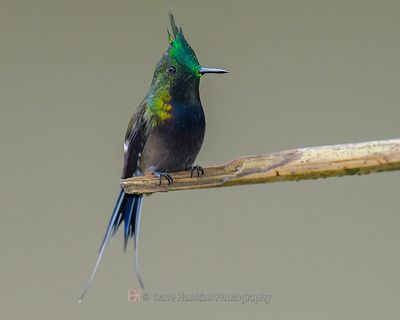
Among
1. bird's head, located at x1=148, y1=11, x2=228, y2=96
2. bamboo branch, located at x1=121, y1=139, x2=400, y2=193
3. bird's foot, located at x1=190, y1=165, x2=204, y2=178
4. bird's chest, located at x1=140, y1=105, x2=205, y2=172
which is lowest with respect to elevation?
bamboo branch, located at x1=121, y1=139, x2=400, y2=193

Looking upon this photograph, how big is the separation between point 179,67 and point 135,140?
0.26 metres

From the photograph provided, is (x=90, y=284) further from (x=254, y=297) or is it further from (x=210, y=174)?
(x=210, y=174)

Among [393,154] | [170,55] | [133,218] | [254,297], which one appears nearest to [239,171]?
[393,154]

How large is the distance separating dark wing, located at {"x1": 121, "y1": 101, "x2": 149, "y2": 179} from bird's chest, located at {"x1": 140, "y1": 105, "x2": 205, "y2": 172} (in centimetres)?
3

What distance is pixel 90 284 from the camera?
252cm

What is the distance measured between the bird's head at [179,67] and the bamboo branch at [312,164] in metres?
0.44

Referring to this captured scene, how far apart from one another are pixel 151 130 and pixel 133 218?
1.13 feet

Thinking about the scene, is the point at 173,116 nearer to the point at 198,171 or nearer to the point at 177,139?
the point at 177,139

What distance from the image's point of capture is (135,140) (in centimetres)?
193

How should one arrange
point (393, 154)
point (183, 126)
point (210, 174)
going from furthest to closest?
point (183, 126), point (210, 174), point (393, 154)

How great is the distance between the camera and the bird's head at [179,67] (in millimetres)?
1807

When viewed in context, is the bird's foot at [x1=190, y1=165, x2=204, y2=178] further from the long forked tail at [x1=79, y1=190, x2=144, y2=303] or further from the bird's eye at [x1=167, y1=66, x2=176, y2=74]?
the long forked tail at [x1=79, y1=190, x2=144, y2=303]

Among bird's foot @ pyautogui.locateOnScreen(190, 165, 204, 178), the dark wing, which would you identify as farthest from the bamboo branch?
the dark wing

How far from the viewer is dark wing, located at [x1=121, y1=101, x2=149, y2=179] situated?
191 cm
